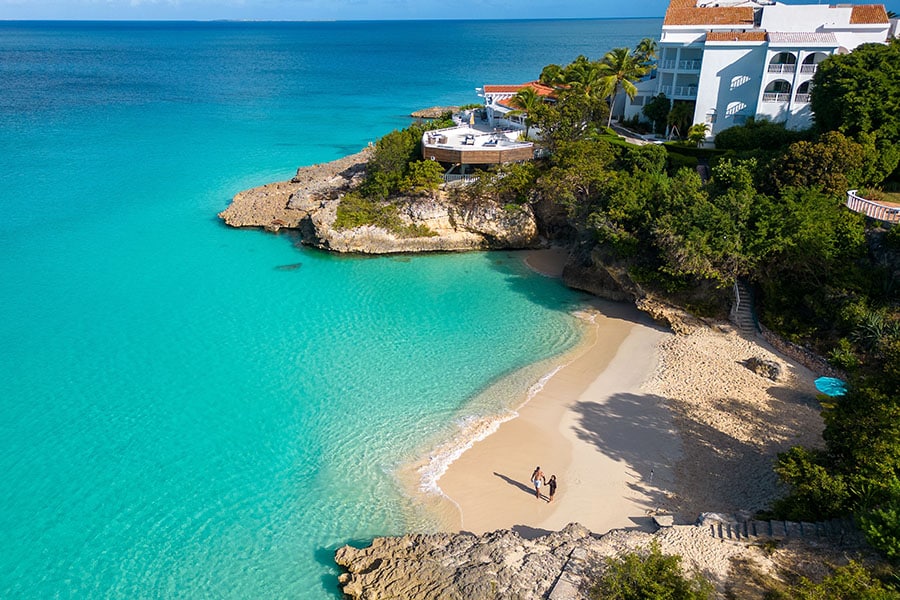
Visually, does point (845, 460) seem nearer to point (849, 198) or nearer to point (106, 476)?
point (849, 198)

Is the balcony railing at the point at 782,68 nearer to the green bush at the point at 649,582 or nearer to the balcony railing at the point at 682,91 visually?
the balcony railing at the point at 682,91

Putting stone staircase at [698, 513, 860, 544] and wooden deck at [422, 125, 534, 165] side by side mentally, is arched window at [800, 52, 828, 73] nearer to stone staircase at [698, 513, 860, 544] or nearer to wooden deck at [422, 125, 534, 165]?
wooden deck at [422, 125, 534, 165]

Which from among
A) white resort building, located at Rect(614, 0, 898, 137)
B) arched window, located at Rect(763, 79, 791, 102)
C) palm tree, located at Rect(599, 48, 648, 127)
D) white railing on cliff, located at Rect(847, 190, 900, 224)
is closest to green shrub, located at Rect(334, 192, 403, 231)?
palm tree, located at Rect(599, 48, 648, 127)

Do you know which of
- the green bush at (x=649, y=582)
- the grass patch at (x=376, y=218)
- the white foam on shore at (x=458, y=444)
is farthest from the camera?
the grass patch at (x=376, y=218)

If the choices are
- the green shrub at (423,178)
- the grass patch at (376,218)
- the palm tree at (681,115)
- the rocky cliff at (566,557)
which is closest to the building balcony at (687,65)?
the palm tree at (681,115)

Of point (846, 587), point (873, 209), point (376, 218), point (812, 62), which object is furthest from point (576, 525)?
point (812, 62)

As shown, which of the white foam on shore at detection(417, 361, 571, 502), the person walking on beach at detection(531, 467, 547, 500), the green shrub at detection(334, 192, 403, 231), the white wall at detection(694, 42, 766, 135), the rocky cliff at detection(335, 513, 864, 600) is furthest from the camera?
the white wall at detection(694, 42, 766, 135)

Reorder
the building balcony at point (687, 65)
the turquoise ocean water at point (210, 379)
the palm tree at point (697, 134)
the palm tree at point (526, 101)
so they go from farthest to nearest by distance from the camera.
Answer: the palm tree at point (526, 101) < the building balcony at point (687, 65) < the palm tree at point (697, 134) < the turquoise ocean water at point (210, 379)

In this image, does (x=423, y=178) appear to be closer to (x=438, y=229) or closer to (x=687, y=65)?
(x=438, y=229)
